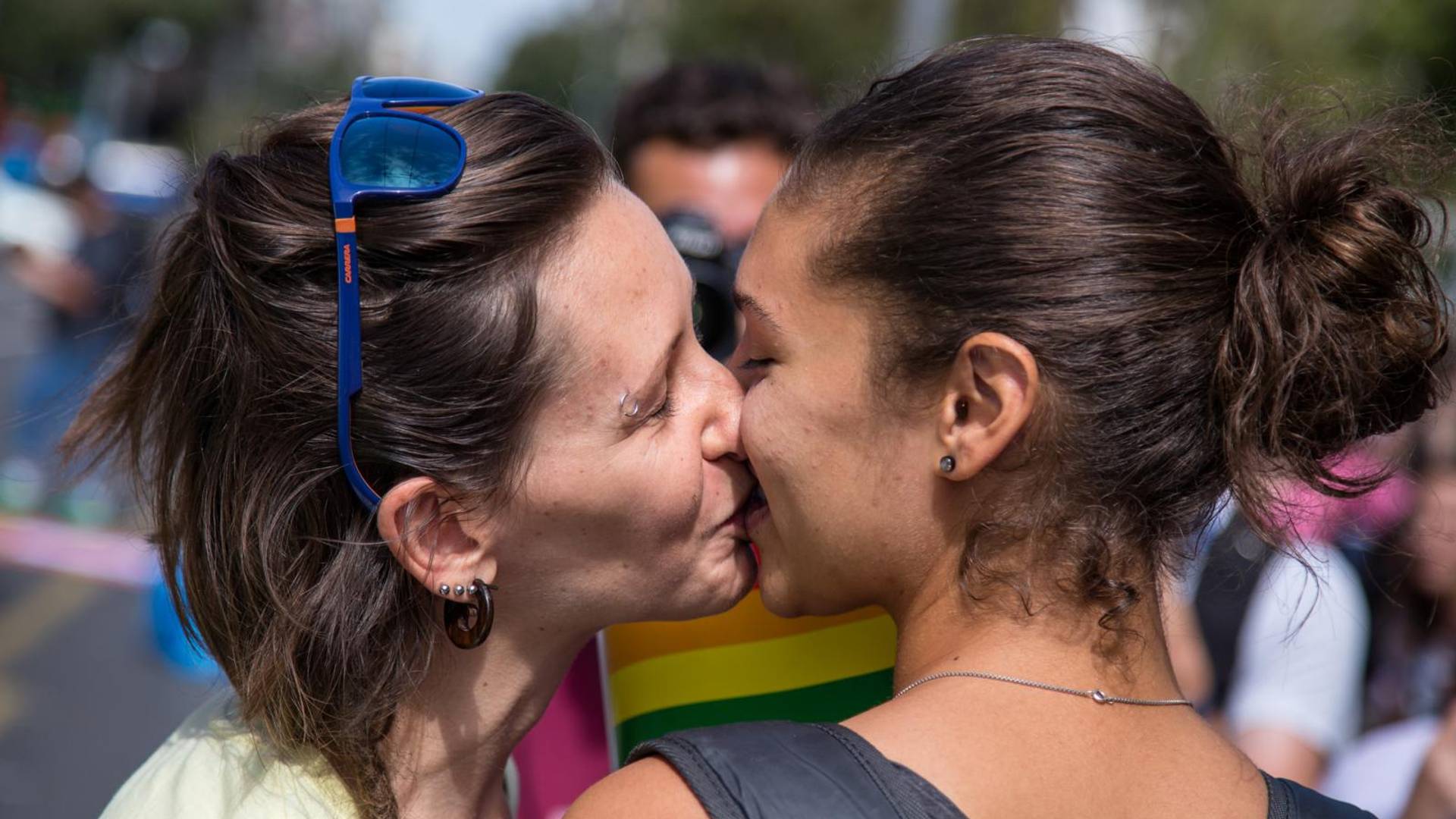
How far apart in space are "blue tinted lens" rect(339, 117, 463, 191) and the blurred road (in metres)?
2.94

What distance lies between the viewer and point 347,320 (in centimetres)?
154

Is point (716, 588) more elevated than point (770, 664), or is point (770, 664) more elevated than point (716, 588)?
point (716, 588)

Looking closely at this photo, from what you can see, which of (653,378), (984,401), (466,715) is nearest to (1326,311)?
(984,401)

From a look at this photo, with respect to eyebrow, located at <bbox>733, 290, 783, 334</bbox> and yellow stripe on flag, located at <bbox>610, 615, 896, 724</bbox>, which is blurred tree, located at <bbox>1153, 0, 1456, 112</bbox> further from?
eyebrow, located at <bbox>733, 290, 783, 334</bbox>

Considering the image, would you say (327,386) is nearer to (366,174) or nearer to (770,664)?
(366,174)

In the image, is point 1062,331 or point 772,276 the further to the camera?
point 772,276

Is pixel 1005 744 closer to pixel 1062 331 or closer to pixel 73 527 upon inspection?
pixel 1062 331

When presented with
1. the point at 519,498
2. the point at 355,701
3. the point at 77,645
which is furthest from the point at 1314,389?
the point at 77,645

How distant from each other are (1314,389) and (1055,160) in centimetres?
Answer: 46

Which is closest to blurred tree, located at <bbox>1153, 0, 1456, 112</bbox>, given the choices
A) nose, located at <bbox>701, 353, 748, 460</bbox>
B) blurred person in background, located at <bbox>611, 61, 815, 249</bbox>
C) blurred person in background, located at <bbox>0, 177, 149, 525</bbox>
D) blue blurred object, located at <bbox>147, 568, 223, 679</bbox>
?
blurred person in background, located at <bbox>611, 61, 815, 249</bbox>

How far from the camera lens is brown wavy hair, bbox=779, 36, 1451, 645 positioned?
4.76ft

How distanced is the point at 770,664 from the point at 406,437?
0.75m

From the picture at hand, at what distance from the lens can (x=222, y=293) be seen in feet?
5.31

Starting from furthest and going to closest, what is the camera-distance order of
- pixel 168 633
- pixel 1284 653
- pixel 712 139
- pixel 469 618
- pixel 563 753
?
1. pixel 168 633
2. pixel 712 139
3. pixel 1284 653
4. pixel 563 753
5. pixel 469 618
